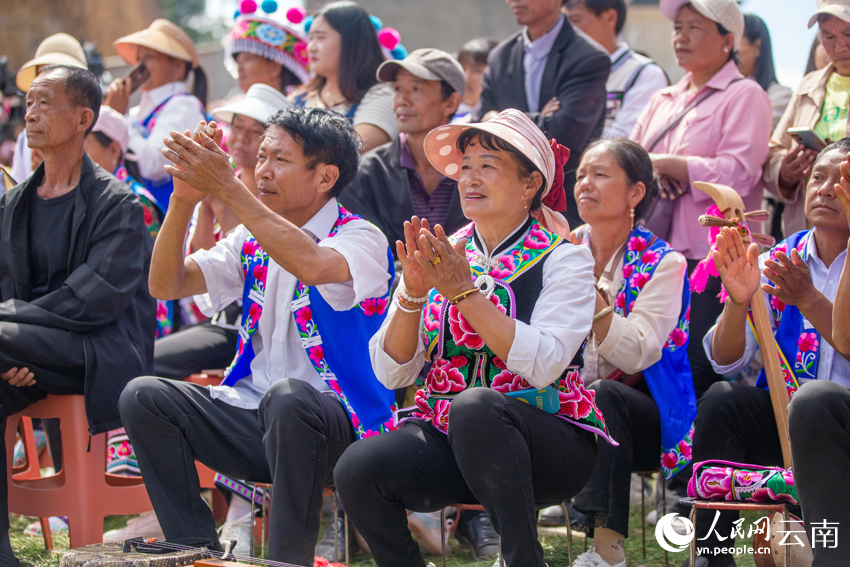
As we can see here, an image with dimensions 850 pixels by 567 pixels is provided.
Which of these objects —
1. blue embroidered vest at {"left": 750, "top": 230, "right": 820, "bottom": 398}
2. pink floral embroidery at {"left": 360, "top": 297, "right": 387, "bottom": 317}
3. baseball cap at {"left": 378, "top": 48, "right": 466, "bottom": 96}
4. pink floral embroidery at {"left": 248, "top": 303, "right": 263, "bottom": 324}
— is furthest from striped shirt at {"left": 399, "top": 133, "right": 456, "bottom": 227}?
blue embroidered vest at {"left": 750, "top": 230, "right": 820, "bottom": 398}

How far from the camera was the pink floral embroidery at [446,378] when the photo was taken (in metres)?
2.85

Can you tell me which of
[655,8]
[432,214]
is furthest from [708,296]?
[655,8]

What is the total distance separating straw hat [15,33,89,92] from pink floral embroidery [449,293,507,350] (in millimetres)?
3631

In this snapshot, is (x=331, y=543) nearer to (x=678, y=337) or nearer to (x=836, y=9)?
(x=678, y=337)

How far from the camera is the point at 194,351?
14.5 feet

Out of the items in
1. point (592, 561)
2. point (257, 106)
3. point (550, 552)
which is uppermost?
point (257, 106)

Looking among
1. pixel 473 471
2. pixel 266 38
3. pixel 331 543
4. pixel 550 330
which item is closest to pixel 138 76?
pixel 266 38

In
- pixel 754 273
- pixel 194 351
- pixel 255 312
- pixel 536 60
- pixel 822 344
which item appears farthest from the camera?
pixel 536 60

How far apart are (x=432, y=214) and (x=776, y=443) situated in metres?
2.10

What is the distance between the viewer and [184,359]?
4.38 meters

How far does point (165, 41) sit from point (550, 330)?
420 cm

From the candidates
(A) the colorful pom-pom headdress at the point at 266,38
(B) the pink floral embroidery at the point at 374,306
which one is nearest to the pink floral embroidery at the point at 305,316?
(B) the pink floral embroidery at the point at 374,306

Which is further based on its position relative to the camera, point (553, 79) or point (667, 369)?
point (553, 79)

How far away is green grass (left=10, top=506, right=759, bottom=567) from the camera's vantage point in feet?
11.7
